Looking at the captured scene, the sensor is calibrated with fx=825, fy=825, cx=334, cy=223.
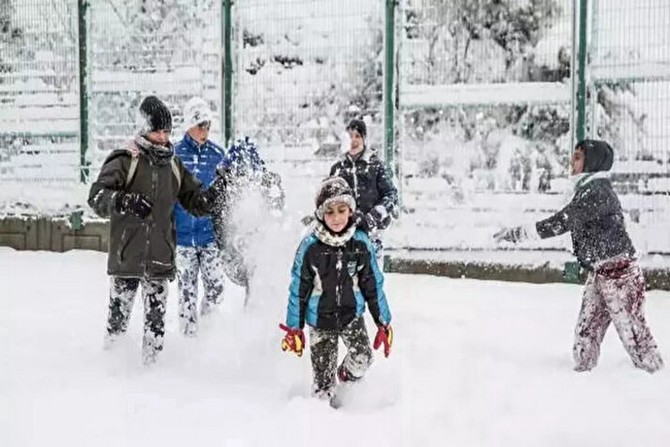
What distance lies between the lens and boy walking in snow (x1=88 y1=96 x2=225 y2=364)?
5.07 m

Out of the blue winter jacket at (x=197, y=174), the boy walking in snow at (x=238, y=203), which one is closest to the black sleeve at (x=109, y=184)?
the blue winter jacket at (x=197, y=174)

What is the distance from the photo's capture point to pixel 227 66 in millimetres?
10117

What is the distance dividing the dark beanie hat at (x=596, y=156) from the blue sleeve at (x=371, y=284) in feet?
5.36

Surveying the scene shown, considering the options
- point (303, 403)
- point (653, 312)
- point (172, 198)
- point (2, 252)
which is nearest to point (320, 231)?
point (303, 403)

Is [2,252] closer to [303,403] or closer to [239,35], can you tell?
[239,35]

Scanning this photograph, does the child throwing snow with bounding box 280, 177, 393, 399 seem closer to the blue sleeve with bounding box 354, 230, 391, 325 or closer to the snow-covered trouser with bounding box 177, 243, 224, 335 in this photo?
the blue sleeve with bounding box 354, 230, 391, 325

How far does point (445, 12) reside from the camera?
30.1ft

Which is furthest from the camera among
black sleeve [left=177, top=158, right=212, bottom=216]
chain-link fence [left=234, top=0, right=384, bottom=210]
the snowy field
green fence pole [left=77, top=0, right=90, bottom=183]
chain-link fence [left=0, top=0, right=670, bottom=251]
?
green fence pole [left=77, top=0, right=90, bottom=183]

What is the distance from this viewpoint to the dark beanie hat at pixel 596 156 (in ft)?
17.1

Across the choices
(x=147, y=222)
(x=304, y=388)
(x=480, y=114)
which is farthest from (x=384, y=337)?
(x=480, y=114)

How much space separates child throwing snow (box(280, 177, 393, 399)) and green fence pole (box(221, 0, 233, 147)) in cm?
586

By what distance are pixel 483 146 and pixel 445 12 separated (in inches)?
61.1

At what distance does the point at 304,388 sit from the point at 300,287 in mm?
713

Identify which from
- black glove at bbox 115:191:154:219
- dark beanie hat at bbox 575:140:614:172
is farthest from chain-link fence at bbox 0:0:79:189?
dark beanie hat at bbox 575:140:614:172
